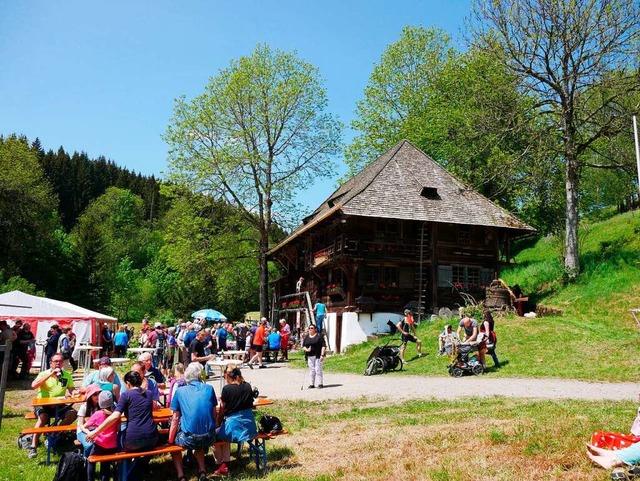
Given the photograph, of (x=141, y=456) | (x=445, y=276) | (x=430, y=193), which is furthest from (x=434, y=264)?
(x=141, y=456)

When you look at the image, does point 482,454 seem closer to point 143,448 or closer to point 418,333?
point 143,448

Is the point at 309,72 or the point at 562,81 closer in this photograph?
the point at 562,81

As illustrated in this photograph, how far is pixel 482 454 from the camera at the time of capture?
7.14m

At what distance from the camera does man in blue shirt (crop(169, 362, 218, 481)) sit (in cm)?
748

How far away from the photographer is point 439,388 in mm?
13930

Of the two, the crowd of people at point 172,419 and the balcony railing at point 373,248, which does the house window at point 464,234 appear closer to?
the balcony railing at point 373,248

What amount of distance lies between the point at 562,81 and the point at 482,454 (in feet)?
76.3

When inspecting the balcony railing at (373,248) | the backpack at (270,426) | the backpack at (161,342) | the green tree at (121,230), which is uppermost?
the green tree at (121,230)

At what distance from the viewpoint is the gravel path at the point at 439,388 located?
12.4 m

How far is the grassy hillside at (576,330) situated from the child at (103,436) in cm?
1156

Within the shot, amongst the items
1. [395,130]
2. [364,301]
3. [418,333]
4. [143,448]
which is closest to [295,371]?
[418,333]

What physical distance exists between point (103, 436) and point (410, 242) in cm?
2274

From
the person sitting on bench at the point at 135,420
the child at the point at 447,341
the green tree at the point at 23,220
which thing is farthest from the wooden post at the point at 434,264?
the green tree at the point at 23,220

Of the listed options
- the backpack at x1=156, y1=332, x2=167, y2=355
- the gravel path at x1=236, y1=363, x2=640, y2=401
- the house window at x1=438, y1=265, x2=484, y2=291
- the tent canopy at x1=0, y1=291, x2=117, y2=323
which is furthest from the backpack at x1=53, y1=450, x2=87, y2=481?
the house window at x1=438, y1=265, x2=484, y2=291
